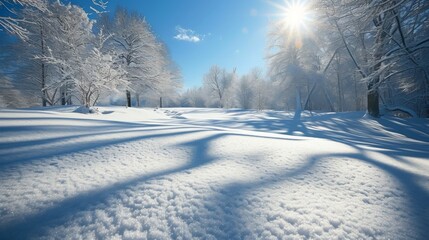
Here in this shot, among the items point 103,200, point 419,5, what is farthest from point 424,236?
point 419,5

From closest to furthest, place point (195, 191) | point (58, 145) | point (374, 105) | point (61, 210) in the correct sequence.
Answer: point (61, 210)
point (195, 191)
point (58, 145)
point (374, 105)

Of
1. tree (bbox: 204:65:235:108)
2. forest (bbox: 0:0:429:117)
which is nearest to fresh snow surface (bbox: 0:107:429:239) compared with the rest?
forest (bbox: 0:0:429:117)

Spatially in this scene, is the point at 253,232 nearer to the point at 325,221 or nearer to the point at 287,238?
the point at 287,238

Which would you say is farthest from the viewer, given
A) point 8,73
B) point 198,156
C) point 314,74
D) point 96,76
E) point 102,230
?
point 314,74

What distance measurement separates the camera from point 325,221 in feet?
3.55

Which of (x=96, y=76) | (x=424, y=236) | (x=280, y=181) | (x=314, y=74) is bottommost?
(x=424, y=236)

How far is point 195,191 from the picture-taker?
4.18 feet

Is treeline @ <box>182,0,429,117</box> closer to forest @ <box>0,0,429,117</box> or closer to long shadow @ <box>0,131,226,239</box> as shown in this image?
forest @ <box>0,0,429,117</box>

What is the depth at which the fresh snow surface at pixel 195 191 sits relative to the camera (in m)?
→ 0.97

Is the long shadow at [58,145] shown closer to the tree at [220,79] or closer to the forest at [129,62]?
the forest at [129,62]

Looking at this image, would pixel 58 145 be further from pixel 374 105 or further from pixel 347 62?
pixel 347 62

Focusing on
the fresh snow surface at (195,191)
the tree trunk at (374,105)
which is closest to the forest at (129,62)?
the tree trunk at (374,105)

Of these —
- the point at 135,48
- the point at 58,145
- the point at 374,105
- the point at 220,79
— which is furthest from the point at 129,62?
the point at 220,79

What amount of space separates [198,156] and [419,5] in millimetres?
5710
